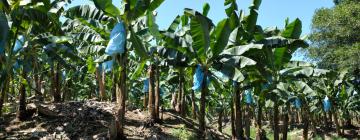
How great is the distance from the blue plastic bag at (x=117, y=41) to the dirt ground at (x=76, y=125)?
6.47ft

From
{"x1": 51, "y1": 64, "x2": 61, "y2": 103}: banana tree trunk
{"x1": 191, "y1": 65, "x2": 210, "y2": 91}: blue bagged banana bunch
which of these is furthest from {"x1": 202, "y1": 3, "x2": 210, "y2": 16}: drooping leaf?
{"x1": 51, "y1": 64, "x2": 61, "y2": 103}: banana tree trunk

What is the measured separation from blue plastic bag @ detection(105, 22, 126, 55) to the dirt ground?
197 cm

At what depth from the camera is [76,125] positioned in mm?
11461

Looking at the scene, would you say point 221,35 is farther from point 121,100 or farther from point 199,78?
point 121,100

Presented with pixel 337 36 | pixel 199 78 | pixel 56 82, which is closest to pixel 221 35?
pixel 199 78

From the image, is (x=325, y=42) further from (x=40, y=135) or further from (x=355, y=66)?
(x=40, y=135)

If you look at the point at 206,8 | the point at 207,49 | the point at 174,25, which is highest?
the point at 206,8

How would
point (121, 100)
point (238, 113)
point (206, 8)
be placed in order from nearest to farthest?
1. point (121, 100)
2. point (206, 8)
3. point (238, 113)

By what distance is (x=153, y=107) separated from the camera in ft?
41.8

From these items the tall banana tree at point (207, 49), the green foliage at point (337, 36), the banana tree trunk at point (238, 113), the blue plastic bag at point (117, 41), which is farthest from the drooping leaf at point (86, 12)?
the green foliage at point (337, 36)

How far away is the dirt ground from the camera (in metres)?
10.7

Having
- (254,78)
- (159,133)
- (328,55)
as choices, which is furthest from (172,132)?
(328,55)

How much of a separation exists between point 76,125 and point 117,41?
3.60m

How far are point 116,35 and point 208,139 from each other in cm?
478
